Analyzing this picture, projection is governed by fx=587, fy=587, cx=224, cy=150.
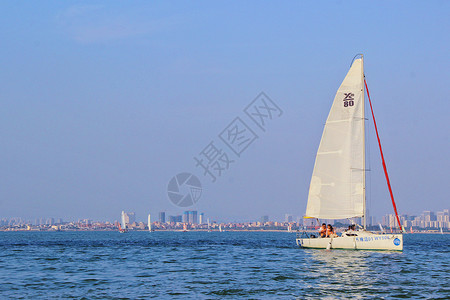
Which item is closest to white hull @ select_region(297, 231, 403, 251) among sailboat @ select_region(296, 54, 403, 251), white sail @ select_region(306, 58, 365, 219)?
sailboat @ select_region(296, 54, 403, 251)

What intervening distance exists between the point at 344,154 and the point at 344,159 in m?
0.49

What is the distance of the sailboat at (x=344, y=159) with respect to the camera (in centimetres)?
5697

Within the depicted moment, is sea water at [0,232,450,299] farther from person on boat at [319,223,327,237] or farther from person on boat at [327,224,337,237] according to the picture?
person on boat at [319,223,327,237]

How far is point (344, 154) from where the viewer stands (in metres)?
57.7

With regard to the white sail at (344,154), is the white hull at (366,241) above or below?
below

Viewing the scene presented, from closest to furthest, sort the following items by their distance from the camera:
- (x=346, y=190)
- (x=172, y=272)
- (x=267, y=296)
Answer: (x=267, y=296)
(x=172, y=272)
(x=346, y=190)

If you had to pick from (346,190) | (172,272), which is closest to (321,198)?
(346,190)

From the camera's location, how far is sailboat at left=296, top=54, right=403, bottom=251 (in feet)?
187

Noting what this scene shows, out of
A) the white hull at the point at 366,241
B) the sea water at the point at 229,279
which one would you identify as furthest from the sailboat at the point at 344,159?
the sea water at the point at 229,279

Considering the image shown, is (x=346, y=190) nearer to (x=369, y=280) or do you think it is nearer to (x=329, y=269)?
(x=329, y=269)

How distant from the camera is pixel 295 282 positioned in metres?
32.7

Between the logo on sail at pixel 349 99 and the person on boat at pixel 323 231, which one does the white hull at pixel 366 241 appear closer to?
the person on boat at pixel 323 231

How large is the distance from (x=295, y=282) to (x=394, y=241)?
22.0 meters

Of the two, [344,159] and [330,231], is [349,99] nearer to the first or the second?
[344,159]
